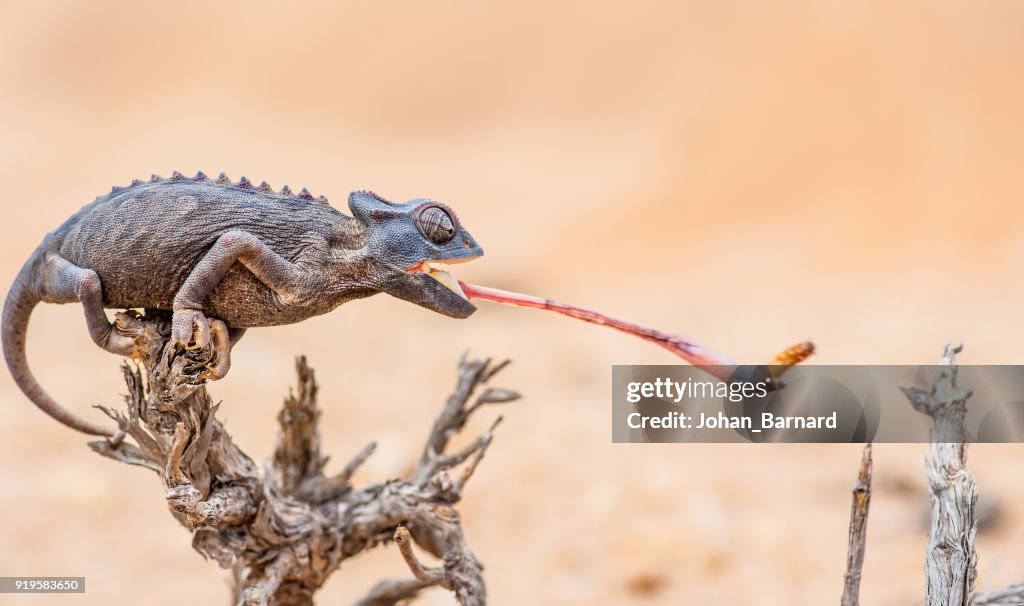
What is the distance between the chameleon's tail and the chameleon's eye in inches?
49.4

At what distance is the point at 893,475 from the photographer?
647 centimetres

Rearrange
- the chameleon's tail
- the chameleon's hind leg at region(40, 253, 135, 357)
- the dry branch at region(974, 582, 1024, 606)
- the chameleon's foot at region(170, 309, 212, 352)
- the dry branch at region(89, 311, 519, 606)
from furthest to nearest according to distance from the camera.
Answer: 1. the dry branch at region(974, 582, 1024, 606)
2. the chameleon's tail
3. the dry branch at region(89, 311, 519, 606)
4. the chameleon's hind leg at region(40, 253, 135, 357)
5. the chameleon's foot at region(170, 309, 212, 352)

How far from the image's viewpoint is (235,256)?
272cm

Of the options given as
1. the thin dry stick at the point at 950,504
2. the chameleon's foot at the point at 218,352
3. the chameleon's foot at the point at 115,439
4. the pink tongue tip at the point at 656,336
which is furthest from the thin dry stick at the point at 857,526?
the chameleon's foot at the point at 115,439

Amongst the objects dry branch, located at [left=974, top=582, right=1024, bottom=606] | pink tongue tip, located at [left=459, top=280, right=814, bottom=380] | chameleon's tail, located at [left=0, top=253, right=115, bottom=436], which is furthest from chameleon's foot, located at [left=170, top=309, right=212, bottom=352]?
dry branch, located at [left=974, top=582, right=1024, bottom=606]

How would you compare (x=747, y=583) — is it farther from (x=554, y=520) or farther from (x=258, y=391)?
(x=258, y=391)

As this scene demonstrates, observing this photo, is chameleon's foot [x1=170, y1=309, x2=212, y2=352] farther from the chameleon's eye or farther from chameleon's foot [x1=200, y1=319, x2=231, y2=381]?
the chameleon's eye

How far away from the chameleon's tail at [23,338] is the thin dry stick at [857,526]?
97.9 inches

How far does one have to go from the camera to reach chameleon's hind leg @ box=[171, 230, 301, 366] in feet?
8.86

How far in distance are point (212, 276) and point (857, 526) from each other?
2075mm

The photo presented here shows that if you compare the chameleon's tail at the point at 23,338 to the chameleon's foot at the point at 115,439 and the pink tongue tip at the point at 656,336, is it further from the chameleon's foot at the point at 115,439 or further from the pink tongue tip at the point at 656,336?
the pink tongue tip at the point at 656,336

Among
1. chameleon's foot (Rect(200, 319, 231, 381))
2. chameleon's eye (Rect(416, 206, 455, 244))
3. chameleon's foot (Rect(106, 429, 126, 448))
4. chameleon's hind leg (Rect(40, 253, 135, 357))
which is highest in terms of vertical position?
chameleon's eye (Rect(416, 206, 455, 244))

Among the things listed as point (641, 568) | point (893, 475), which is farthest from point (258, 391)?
point (893, 475)

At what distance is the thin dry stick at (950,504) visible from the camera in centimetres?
293
